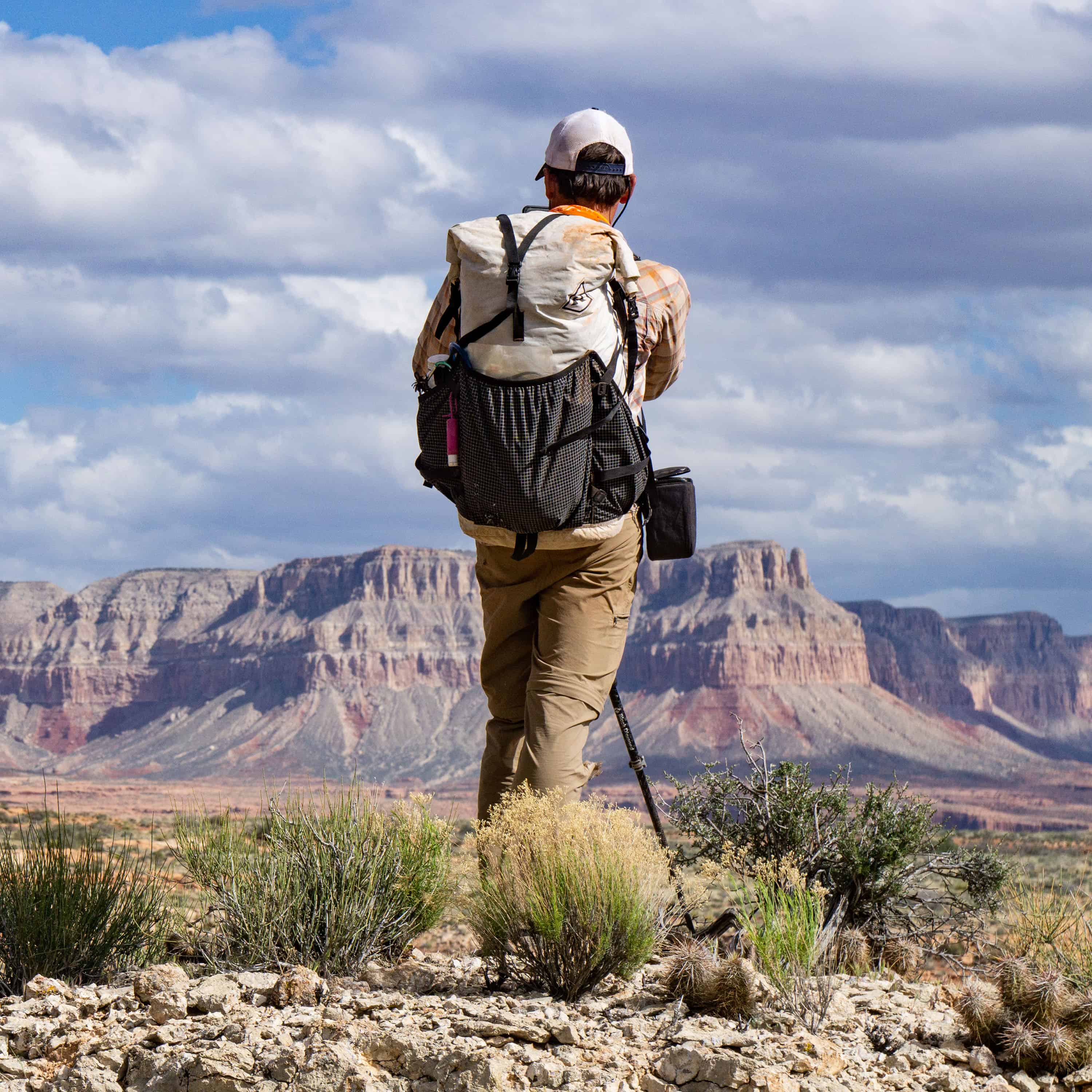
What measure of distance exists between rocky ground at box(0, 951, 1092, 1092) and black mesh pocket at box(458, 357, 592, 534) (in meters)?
1.50

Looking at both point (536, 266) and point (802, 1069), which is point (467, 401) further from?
point (802, 1069)

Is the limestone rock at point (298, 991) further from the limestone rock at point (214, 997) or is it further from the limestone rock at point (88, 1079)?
the limestone rock at point (88, 1079)

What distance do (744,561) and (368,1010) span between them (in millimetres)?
171782

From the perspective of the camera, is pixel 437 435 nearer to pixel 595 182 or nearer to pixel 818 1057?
pixel 595 182

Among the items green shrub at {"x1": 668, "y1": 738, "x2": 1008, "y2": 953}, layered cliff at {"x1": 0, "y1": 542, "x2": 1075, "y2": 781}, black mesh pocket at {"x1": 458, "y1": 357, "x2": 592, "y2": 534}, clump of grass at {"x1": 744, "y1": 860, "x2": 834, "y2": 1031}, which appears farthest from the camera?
layered cliff at {"x1": 0, "y1": 542, "x2": 1075, "y2": 781}

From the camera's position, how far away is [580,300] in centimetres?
468

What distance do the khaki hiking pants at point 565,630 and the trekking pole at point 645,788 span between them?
155 mm

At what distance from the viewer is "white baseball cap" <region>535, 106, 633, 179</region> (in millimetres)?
5035

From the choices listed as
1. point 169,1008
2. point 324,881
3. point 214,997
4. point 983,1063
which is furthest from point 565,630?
point 983,1063

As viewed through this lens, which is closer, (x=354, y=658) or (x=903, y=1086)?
(x=903, y=1086)

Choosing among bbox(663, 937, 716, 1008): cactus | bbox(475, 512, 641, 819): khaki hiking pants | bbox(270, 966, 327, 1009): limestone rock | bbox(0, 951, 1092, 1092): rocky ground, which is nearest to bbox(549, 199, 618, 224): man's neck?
bbox(475, 512, 641, 819): khaki hiking pants

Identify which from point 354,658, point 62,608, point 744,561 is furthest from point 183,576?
point 744,561

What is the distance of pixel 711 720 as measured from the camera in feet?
518

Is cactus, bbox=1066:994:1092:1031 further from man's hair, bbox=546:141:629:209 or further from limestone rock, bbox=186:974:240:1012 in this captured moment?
man's hair, bbox=546:141:629:209
